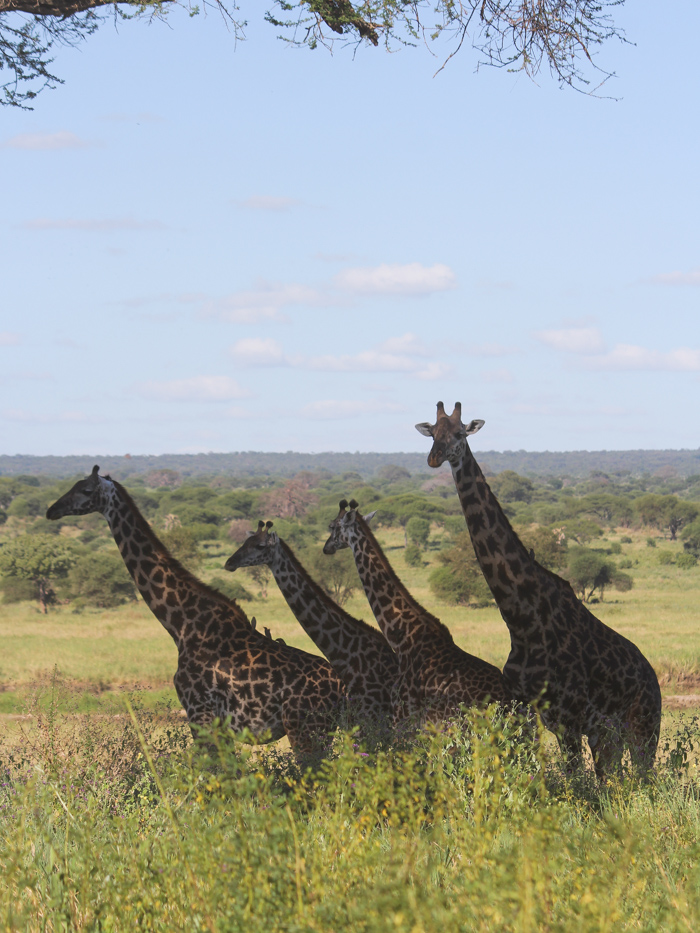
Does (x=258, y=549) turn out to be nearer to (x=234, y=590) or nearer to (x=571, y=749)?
(x=571, y=749)

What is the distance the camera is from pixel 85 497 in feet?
28.1

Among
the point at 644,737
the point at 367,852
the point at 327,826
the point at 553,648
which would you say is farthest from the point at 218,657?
the point at 367,852

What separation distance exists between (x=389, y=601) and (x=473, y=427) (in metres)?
2.09

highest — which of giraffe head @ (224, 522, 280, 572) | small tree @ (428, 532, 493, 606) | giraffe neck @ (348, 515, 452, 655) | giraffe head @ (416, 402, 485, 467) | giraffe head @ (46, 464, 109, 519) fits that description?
giraffe head @ (416, 402, 485, 467)

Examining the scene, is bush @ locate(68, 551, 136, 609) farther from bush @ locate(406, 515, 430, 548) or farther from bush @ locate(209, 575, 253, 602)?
bush @ locate(406, 515, 430, 548)

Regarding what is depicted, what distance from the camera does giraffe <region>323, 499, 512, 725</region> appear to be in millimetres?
7734

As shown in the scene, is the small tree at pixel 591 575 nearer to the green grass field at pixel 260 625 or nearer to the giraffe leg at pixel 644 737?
the green grass field at pixel 260 625

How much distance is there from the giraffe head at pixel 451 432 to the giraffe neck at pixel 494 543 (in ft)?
0.36

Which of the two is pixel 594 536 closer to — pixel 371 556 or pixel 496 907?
pixel 371 556

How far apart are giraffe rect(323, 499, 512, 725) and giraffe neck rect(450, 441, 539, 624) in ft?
2.22

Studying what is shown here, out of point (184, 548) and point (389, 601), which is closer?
point (389, 601)

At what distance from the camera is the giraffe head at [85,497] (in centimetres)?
829

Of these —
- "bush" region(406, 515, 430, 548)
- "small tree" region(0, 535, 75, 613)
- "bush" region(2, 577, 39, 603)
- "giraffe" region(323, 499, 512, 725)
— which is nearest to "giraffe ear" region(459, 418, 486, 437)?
"giraffe" region(323, 499, 512, 725)

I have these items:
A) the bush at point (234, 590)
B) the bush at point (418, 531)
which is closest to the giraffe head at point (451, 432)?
the bush at point (234, 590)
